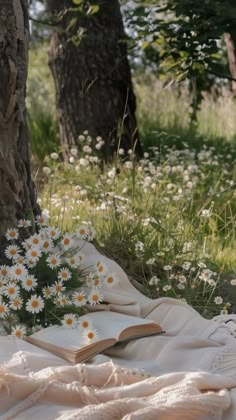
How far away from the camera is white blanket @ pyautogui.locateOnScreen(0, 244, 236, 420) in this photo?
2762 mm

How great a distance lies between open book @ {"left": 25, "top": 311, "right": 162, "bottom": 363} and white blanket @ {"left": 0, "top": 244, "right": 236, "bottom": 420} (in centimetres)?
5

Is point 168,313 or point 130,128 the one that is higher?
point 130,128

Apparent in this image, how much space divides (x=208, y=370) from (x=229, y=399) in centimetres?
32

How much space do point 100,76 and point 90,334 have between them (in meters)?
4.08

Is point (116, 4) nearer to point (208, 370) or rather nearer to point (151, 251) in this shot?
point (151, 251)

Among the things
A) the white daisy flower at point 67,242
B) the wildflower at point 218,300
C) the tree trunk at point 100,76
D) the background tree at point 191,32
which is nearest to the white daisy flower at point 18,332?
the white daisy flower at point 67,242

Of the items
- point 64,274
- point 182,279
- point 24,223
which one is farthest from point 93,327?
point 182,279

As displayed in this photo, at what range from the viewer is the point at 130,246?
4477 mm

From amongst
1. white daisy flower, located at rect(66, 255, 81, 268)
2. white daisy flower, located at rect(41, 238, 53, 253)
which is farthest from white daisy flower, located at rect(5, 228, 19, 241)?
white daisy flower, located at rect(66, 255, 81, 268)

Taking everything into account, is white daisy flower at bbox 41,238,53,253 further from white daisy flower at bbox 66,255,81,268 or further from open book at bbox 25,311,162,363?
open book at bbox 25,311,162,363

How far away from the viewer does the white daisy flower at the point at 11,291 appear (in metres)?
3.44

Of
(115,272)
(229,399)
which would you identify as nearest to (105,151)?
(115,272)

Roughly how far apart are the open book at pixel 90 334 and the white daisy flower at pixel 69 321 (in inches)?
0.7

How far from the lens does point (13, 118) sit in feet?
12.5
